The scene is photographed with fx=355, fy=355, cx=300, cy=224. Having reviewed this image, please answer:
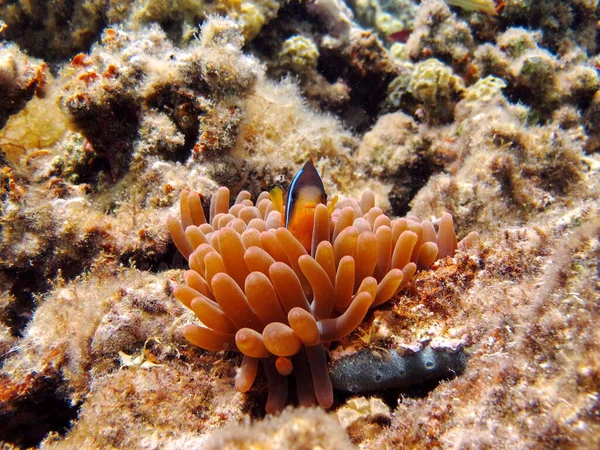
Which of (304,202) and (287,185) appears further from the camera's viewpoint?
(287,185)

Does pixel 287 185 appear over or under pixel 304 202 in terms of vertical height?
under

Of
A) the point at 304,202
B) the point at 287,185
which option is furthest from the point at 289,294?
the point at 287,185

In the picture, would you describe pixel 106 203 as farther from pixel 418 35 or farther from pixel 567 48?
pixel 567 48

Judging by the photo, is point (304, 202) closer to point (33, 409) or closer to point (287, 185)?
point (287, 185)

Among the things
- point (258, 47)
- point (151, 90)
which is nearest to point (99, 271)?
point (151, 90)

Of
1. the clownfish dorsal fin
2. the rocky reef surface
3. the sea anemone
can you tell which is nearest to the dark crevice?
the rocky reef surface
